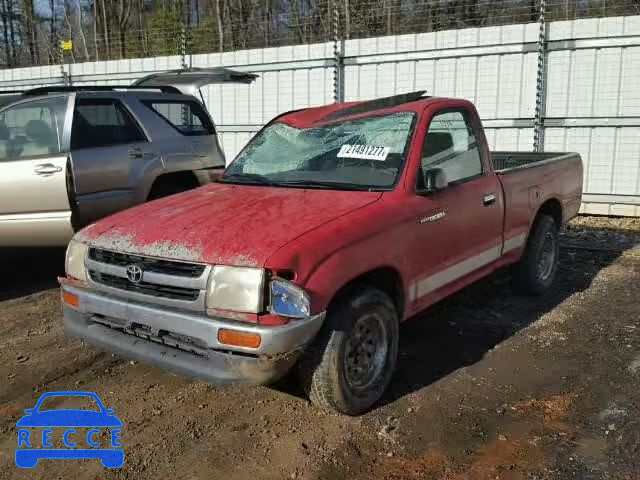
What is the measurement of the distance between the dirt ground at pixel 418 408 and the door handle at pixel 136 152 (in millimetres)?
1778

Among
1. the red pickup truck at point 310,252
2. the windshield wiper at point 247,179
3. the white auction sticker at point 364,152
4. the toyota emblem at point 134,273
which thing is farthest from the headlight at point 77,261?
the white auction sticker at point 364,152

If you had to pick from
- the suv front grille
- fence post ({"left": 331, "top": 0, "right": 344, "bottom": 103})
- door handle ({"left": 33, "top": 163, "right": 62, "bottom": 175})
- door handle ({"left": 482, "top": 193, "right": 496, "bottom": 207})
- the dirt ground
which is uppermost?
fence post ({"left": 331, "top": 0, "right": 344, "bottom": 103})

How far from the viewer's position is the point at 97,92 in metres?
6.47

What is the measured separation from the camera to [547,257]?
20.2 feet

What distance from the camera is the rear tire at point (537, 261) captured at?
228 inches

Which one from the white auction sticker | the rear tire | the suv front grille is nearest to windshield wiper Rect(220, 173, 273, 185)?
the white auction sticker

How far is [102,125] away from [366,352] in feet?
13.5

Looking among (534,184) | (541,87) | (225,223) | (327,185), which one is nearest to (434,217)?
(327,185)

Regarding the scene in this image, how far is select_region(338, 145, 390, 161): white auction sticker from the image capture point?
4254 millimetres

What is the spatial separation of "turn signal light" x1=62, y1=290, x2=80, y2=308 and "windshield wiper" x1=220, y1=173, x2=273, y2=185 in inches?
58.4

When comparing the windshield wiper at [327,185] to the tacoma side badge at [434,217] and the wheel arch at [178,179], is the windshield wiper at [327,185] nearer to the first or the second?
the tacoma side badge at [434,217]

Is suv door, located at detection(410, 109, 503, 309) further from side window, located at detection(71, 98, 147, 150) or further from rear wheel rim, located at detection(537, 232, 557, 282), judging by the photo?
side window, located at detection(71, 98, 147, 150)

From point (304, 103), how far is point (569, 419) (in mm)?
8948

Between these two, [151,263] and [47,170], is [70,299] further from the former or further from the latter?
[47,170]
